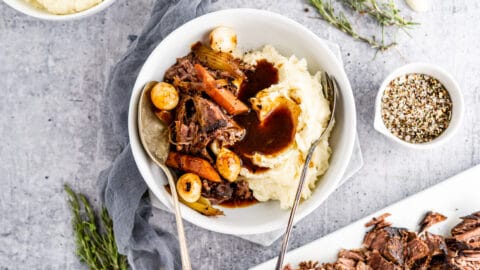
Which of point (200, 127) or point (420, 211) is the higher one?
point (200, 127)

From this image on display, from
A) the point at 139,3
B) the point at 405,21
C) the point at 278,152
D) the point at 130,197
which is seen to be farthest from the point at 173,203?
the point at 405,21

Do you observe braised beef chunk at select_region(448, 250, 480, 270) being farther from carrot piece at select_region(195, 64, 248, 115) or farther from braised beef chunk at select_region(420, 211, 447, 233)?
carrot piece at select_region(195, 64, 248, 115)

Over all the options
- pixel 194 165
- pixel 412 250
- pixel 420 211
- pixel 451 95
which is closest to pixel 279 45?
pixel 194 165

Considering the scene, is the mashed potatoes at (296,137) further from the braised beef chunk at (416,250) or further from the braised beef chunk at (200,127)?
the braised beef chunk at (416,250)

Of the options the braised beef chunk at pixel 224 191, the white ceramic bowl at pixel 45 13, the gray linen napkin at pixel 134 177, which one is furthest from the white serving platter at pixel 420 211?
the white ceramic bowl at pixel 45 13

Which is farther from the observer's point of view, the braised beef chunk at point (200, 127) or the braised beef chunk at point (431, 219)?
the braised beef chunk at point (431, 219)

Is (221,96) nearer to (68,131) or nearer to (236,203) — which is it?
(236,203)
